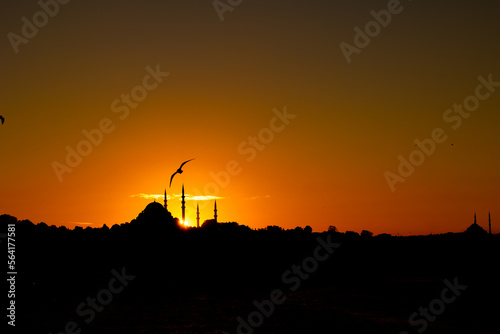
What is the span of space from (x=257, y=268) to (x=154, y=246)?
38.7m

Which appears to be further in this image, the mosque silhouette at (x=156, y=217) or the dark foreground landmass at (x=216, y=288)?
the mosque silhouette at (x=156, y=217)

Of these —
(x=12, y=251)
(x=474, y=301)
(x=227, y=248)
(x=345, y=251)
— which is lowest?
(x=474, y=301)

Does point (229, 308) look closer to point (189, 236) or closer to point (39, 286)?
point (39, 286)

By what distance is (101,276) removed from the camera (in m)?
130

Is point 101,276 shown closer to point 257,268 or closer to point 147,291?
point 147,291

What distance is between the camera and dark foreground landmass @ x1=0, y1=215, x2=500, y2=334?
76.2 meters

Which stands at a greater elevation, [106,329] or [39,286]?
[39,286]

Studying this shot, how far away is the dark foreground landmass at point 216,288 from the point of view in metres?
76.2

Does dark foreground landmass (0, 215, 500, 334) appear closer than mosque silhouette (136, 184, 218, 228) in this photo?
Yes

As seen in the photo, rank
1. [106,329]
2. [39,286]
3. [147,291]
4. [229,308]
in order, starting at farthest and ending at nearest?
[39,286], [147,291], [229,308], [106,329]

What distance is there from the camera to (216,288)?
389ft

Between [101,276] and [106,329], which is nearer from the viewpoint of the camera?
[106,329]

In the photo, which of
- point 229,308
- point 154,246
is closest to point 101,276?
point 154,246

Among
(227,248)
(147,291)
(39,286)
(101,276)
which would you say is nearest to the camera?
(147,291)
